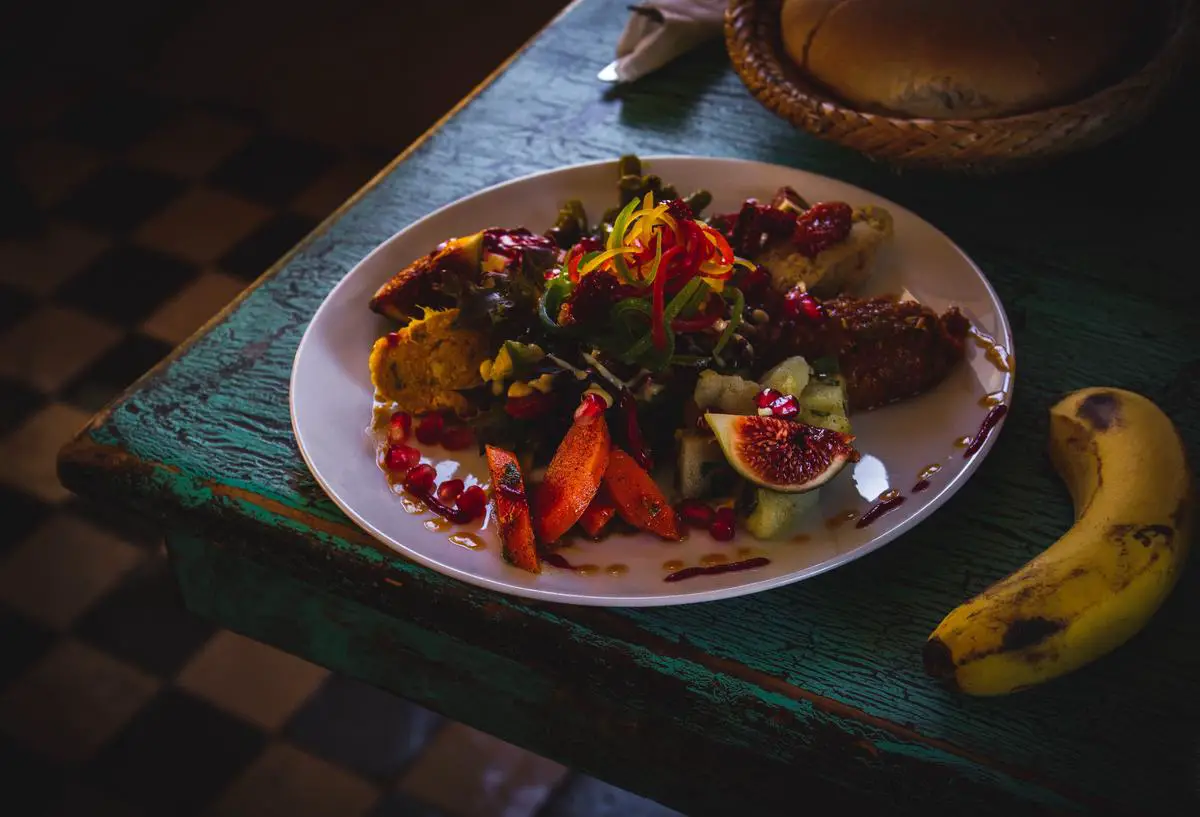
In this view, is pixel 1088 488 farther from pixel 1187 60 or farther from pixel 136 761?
pixel 136 761

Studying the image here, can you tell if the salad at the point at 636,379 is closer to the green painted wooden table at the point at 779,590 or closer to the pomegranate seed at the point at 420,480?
the pomegranate seed at the point at 420,480

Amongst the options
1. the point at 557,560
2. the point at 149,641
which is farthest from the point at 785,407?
the point at 149,641

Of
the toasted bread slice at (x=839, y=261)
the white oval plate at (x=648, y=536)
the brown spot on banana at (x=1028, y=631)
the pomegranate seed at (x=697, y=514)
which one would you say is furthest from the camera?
the toasted bread slice at (x=839, y=261)

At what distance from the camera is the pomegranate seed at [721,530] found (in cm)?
148

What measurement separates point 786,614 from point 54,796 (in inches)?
80.9

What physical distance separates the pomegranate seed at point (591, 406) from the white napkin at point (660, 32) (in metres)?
1.23

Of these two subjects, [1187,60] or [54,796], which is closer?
[1187,60]

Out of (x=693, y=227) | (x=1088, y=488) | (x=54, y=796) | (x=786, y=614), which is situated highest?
(x=693, y=227)

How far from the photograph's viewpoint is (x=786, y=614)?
58.3 inches

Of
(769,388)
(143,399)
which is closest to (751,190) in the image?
(769,388)

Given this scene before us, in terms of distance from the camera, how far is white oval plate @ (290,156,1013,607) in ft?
4.62

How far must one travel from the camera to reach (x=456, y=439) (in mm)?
1671

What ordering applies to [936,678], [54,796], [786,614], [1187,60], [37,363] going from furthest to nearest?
[37,363], [54,796], [1187,60], [786,614], [936,678]

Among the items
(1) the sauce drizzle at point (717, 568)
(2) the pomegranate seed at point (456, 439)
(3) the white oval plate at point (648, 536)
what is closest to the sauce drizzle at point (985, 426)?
(3) the white oval plate at point (648, 536)
